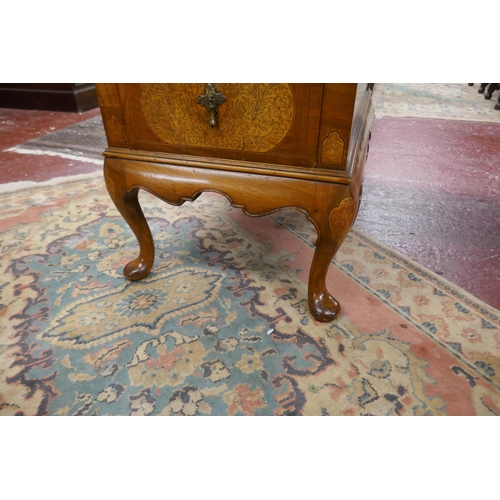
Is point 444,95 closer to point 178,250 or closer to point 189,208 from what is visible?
point 189,208

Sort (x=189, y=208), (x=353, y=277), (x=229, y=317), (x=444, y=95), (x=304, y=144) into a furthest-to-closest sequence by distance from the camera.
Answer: (x=444, y=95)
(x=189, y=208)
(x=353, y=277)
(x=229, y=317)
(x=304, y=144)

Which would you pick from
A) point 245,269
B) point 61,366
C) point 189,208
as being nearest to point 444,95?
point 189,208

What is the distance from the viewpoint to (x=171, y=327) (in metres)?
0.94

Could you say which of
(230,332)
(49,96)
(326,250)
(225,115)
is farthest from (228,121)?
(49,96)

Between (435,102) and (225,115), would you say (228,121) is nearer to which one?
(225,115)

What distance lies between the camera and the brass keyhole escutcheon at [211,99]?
0.72 m

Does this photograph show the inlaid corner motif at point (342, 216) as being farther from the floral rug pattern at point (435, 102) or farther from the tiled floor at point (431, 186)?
the floral rug pattern at point (435, 102)

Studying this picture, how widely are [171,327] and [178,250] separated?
368mm

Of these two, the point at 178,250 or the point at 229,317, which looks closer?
the point at 229,317

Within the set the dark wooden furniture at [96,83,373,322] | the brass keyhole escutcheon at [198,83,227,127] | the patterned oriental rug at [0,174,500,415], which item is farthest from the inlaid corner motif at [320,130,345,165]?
the patterned oriental rug at [0,174,500,415]

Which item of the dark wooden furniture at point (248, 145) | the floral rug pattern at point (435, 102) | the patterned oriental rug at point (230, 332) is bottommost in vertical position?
the patterned oriental rug at point (230, 332)

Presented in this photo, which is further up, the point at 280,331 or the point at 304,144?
the point at 304,144

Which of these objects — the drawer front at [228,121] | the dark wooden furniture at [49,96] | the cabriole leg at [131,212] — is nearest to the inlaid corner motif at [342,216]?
the drawer front at [228,121]

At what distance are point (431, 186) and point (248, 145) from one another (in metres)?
1.23
